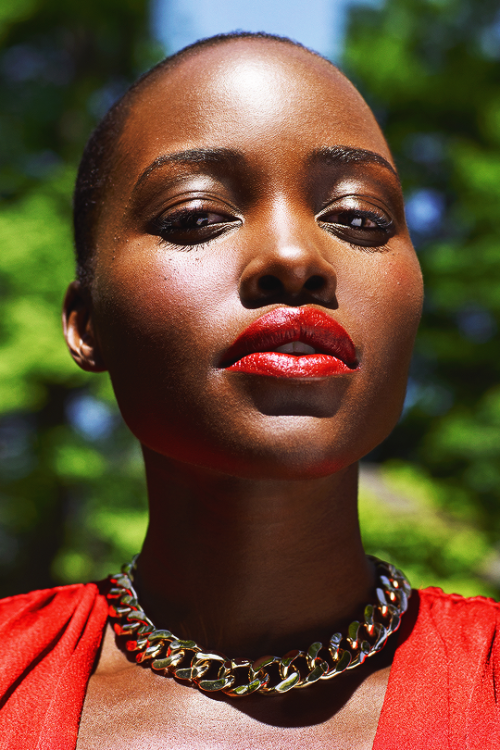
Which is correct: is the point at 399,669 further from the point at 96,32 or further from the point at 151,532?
the point at 96,32

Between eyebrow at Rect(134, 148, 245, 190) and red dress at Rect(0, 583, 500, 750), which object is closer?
red dress at Rect(0, 583, 500, 750)

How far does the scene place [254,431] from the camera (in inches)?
63.6

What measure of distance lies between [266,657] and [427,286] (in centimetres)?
996

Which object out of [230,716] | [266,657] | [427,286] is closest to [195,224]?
[266,657]

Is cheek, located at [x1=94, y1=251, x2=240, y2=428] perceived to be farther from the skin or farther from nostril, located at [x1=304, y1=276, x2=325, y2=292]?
nostril, located at [x1=304, y1=276, x2=325, y2=292]

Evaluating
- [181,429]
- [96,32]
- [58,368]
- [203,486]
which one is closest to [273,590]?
[203,486]

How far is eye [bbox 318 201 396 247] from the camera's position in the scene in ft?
6.07

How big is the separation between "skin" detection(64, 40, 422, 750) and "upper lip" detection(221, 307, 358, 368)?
25 millimetres

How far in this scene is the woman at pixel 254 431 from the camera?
1.66 meters

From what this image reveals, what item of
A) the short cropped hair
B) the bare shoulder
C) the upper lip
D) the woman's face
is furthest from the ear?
the bare shoulder

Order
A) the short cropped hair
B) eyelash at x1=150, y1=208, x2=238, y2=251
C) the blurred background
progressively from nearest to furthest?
eyelash at x1=150, y1=208, x2=238, y2=251, the short cropped hair, the blurred background

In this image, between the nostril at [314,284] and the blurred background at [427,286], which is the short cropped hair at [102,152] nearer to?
the nostril at [314,284]

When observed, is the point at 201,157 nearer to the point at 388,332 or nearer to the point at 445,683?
the point at 388,332

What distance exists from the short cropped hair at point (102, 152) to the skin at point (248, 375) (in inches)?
3.6
